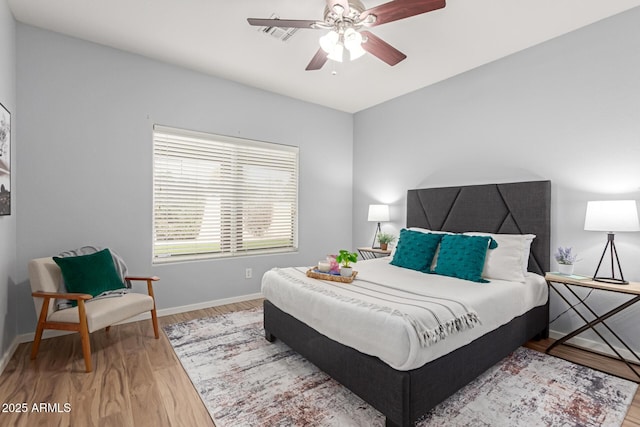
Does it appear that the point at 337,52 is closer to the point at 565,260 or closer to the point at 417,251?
the point at 417,251

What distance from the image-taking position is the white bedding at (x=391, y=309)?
1.68m

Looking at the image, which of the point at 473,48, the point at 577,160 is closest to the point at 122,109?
the point at 473,48

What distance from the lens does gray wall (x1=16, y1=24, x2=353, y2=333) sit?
283 centimetres

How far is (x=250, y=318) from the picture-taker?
3.47 m

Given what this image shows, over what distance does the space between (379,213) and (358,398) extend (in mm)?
2799

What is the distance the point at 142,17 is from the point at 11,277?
2.52 m

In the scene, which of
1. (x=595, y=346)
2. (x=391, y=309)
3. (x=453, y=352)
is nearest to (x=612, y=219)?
(x=595, y=346)

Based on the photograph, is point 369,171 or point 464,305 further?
point 369,171

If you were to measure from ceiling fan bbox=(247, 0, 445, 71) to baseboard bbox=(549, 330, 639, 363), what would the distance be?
3074 millimetres

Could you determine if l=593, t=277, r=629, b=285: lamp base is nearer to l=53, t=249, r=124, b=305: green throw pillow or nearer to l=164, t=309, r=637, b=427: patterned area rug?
l=164, t=309, r=637, b=427: patterned area rug

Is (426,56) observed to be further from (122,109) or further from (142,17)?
(122,109)

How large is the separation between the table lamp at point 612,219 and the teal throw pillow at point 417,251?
1214mm

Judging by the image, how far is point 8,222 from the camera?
2539 millimetres

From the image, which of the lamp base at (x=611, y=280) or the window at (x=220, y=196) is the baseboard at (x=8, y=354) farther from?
the lamp base at (x=611, y=280)
